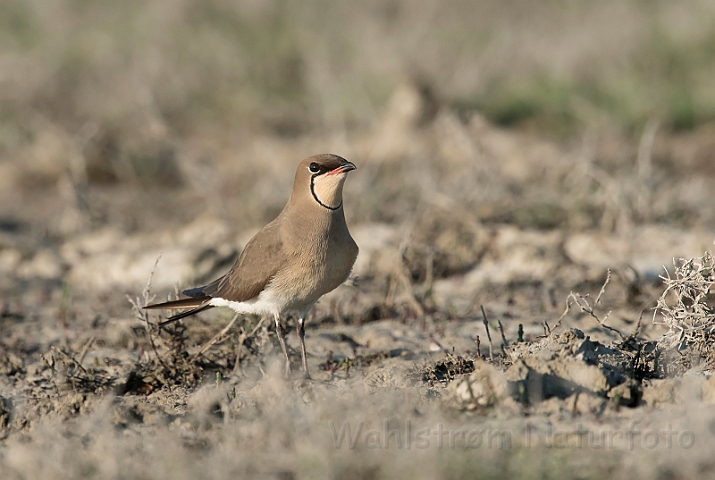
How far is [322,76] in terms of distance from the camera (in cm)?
983

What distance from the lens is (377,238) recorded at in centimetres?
668

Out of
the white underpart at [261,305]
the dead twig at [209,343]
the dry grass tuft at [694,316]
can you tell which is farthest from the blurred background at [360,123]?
the dry grass tuft at [694,316]

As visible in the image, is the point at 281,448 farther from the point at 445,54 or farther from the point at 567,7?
the point at 567,7

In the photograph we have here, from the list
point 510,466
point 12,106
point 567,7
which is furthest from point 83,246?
point 567,7

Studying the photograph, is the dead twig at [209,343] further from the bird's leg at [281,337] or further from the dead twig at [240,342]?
the bird's leg at [281,337]

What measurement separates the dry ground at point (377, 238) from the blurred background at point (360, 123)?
37mm

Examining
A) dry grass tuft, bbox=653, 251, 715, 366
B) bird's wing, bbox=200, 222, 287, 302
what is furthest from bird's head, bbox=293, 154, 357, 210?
dry grass tuft, bbox=653, 251, 715, 366

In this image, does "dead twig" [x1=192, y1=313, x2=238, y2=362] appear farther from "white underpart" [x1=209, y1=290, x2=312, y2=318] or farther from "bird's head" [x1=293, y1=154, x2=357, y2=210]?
"bird's head" [x1=293, y1=154, x2=357, y2=210]

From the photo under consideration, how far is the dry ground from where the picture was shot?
304 cm

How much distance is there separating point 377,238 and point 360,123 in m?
3.20

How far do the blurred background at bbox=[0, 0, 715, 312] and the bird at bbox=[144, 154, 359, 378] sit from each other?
1315 mm

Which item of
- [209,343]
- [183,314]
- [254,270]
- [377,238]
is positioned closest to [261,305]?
[254,270]

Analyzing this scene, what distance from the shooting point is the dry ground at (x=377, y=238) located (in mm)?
3041

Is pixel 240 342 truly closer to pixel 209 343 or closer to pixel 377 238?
pixel 209 343
